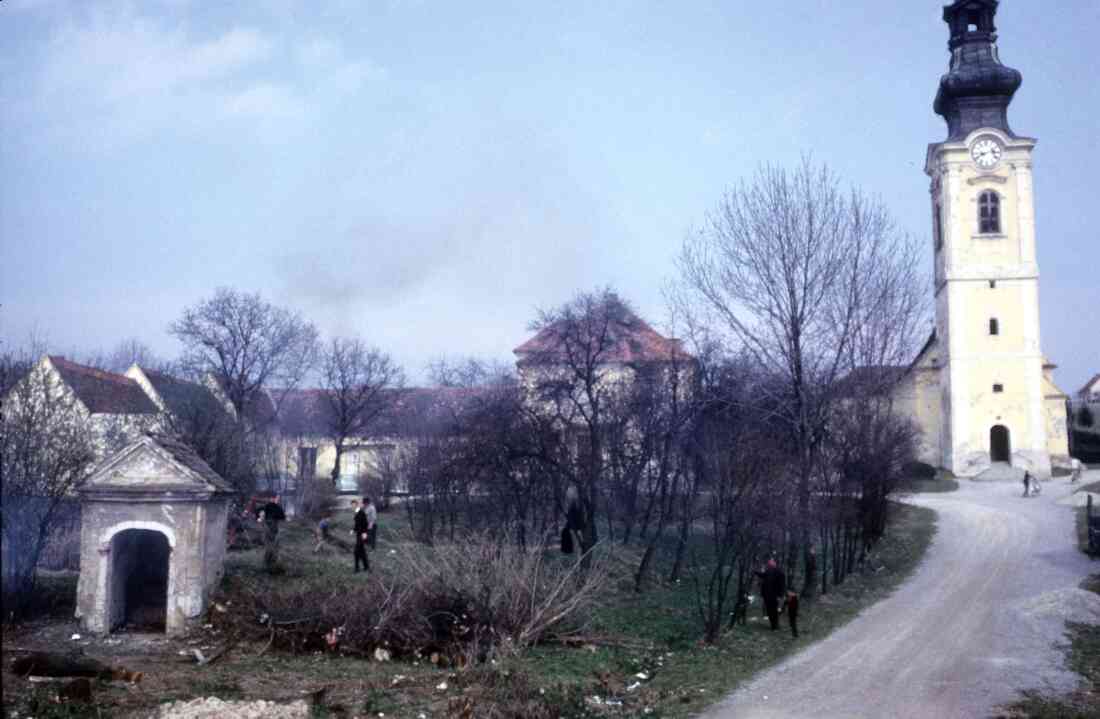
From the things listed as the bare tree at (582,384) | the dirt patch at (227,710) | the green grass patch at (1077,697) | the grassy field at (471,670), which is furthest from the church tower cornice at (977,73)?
the dirt patch at (227,710)

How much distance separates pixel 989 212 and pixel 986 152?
9.76 ft

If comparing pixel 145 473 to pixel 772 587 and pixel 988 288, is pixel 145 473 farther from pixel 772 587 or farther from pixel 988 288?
pixel 988 288

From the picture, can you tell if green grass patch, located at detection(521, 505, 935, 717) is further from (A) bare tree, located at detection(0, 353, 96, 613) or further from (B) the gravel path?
(A) bare tree, located at detection(0, 353, 96, 613)

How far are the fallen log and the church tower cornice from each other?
44.4 m

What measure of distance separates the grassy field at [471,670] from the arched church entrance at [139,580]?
0.92 metres

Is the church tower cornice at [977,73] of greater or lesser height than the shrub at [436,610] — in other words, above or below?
above

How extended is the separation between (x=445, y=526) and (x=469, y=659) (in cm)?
1476

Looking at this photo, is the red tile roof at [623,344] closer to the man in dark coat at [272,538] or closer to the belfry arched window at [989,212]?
the man in dark coat at [272,538]

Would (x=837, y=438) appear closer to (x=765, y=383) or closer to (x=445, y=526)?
(x=765, y=383)

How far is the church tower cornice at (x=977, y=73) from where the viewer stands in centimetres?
4406

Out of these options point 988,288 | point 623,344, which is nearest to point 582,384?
point 623,344

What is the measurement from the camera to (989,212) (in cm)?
4688

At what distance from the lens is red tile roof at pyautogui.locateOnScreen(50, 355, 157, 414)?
29797mm

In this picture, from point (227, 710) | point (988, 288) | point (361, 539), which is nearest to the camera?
point (227, 710)
